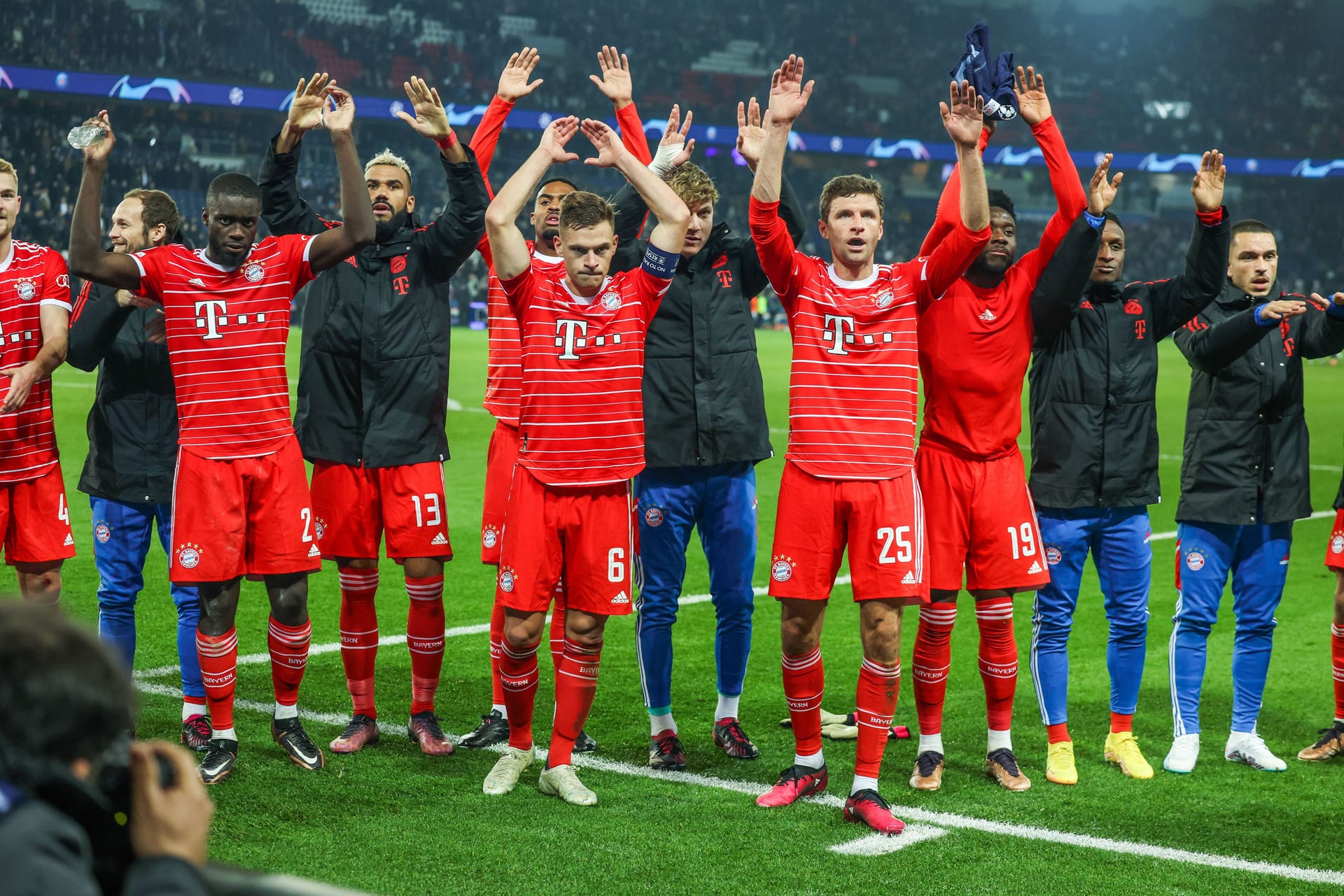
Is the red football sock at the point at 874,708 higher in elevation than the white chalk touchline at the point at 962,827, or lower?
higher

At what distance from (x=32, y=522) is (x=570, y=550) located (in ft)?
7.52

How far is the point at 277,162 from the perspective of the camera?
5859mm

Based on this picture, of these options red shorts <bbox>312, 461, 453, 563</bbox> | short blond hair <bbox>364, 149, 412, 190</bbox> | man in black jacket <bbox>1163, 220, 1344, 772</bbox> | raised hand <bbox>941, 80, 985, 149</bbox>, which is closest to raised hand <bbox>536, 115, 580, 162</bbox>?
short blond hair <bbox>364, 149, 412, 190</bbox>

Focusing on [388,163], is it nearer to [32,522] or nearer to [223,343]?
[223,343]

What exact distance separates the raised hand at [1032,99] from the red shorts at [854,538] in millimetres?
1615

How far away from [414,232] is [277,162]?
0.63 metres

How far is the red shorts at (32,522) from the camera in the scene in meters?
5.68

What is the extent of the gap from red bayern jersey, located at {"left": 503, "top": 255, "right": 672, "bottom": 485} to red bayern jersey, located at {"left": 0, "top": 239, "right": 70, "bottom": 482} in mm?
1988

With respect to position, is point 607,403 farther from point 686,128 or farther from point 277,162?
point 277,162

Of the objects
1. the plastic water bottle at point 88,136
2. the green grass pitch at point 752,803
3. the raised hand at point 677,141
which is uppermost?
the raised hand at point 677,141

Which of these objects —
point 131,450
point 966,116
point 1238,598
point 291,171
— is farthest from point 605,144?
point 1238,598

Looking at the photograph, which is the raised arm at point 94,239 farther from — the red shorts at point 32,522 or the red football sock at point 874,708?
the red football sock at point 874,708

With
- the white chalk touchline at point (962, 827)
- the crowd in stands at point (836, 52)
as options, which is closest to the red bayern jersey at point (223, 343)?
the white chalk touchline at point (962, 827)

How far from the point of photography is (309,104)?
5414 millimetres
